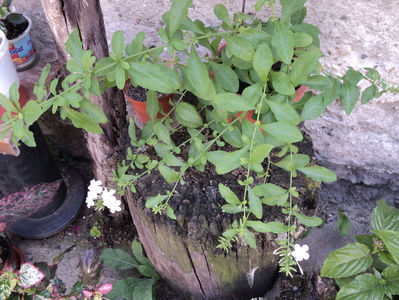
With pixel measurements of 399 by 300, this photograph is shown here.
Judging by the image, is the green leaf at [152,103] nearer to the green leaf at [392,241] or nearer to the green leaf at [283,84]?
the green leaf at [283,84]

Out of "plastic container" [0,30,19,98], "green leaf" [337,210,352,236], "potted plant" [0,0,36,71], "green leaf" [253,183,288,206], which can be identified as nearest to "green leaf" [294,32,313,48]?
"green leaf" [253,183,288,206]

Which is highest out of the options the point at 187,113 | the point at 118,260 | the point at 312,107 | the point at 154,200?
the point at 312,107

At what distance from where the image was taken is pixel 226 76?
1.32 metres

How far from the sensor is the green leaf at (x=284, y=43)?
115 centimetres

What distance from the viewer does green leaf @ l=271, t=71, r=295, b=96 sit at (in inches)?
48.4

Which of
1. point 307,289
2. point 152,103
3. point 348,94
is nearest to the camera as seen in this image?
point 348,94

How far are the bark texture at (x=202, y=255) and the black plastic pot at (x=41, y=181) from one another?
76 cm

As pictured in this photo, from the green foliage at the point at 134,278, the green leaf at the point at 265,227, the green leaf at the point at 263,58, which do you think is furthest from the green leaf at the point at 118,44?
the green foliage at the point at 134,278

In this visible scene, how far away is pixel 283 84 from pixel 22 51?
1231mm

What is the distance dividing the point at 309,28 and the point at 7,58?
105cm

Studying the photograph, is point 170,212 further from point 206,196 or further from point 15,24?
point 15,24

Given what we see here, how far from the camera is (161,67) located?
4.11 ft

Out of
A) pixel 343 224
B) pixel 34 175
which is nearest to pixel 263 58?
pixel 343 224

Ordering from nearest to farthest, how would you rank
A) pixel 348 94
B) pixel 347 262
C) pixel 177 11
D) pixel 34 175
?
pixel 177 11 → pixel 348 94 → pixel 347 262 → pixel 34 175
